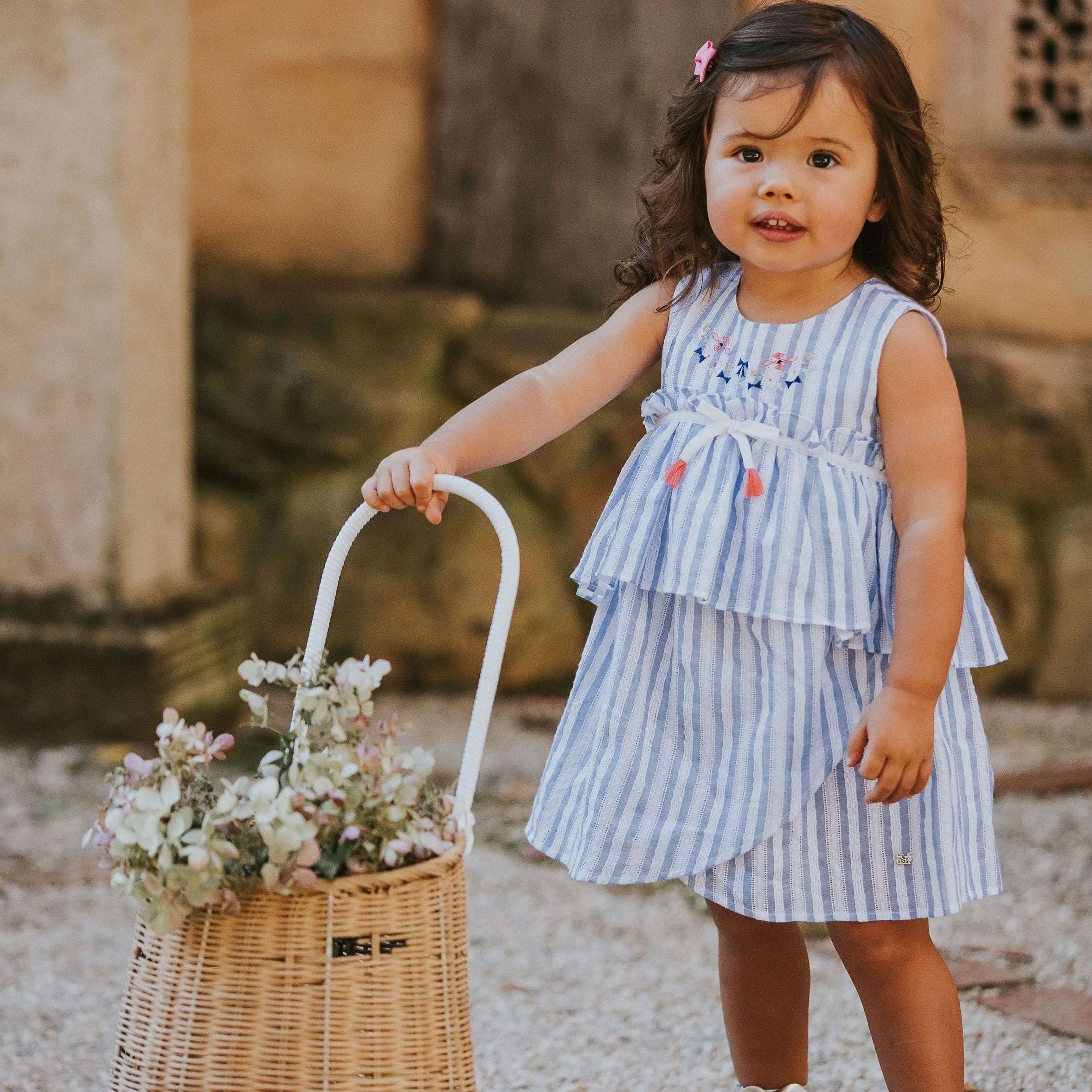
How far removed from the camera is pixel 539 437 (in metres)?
2.08

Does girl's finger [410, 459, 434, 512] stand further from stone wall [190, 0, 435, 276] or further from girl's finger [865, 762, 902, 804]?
stone wall [190, 0, 435, 276]

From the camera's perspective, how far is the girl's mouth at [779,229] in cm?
192

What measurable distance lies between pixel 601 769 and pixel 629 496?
353 millimetres

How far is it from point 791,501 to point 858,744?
0.31 m

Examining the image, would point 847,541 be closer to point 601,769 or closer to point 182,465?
point 601,769

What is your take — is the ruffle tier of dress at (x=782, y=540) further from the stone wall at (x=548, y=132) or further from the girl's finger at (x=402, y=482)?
the stone wall at (x=548, y=132)

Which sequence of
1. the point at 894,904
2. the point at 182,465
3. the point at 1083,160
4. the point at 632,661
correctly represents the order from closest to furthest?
the point at 894,904 → the point at 632,661 → the point at 182,465 → the point at 1083,160

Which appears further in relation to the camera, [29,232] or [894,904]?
[29,232]

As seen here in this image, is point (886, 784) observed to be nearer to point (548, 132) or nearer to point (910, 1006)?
point (910, 1006)

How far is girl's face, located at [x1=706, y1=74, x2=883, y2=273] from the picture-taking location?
6.22 feet

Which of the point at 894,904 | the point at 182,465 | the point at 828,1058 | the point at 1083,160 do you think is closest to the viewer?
the point at 894,904

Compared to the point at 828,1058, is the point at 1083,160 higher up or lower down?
higher up

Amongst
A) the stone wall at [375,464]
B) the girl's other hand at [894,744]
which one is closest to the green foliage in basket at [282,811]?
the girl's other hand at [894,744]

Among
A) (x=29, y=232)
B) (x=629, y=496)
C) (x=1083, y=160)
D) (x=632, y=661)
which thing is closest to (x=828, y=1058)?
(x=632, y=661)
